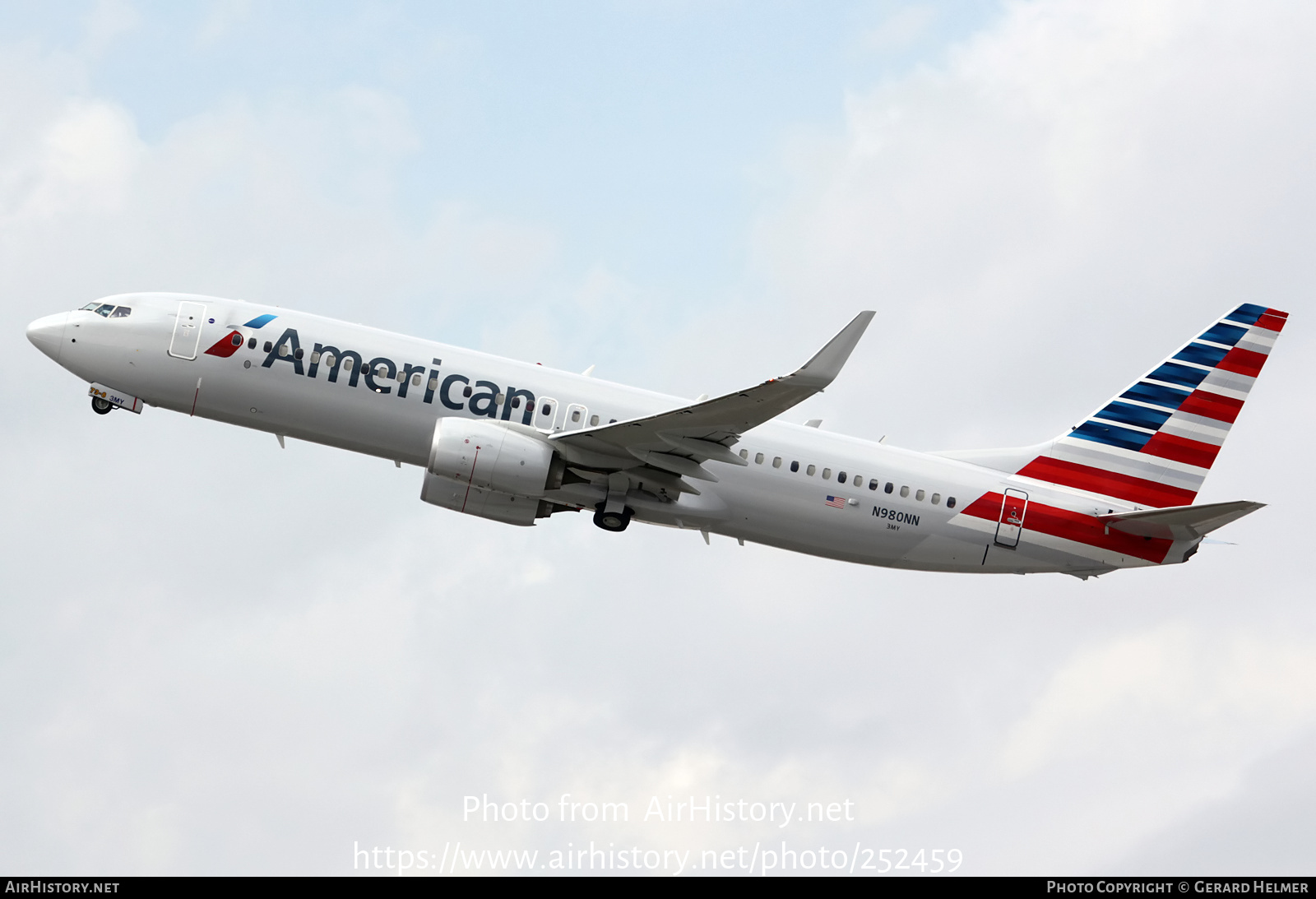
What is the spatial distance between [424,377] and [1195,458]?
2398 cm

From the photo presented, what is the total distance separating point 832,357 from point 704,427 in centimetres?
477

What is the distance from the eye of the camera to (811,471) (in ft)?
127

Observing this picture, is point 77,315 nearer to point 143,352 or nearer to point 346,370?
point 143,352

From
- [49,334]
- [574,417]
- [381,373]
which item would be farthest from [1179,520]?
[49,334]

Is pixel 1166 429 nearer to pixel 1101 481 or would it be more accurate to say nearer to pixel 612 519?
pixel 1101 481

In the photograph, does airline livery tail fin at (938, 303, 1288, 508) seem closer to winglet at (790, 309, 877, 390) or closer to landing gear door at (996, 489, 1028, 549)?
landing gear door at (996, 489, 1028, 549)

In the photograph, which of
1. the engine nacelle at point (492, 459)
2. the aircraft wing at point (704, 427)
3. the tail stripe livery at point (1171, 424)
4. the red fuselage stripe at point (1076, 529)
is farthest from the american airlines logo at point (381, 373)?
the tail stripe livery at point (1171, 424)

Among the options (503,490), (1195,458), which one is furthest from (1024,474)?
(503,490)

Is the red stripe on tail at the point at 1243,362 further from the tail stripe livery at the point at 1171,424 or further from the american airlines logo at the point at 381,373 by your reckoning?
the american airlines logo at the point at 381,373

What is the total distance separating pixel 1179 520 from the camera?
38.6 m

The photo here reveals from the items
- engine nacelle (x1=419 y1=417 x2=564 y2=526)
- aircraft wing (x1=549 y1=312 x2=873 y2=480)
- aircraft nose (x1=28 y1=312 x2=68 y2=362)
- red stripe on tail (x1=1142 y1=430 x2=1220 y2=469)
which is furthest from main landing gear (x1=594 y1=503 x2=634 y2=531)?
red stripe on tail (x1=1142 y1=430 x2=1220 y2=469)

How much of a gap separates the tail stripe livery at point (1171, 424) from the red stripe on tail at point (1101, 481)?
0.03 meters

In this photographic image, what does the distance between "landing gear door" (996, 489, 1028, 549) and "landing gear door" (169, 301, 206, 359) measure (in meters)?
23.2

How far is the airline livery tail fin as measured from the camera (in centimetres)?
4197
